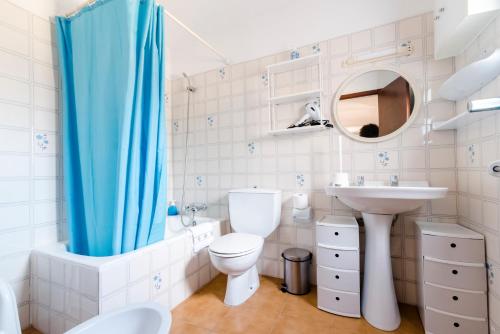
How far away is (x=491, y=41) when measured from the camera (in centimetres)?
106

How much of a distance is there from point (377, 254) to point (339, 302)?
0.39 m

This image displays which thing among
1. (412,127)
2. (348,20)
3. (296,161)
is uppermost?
(348,20)

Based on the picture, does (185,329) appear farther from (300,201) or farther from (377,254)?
(377,254)

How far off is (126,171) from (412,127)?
184cm

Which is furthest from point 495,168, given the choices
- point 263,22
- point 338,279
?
point 263,22

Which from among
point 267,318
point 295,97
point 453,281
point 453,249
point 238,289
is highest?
point 295,97

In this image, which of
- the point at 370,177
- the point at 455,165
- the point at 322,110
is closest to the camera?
the point at 455,165

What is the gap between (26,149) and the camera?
1.35 meters

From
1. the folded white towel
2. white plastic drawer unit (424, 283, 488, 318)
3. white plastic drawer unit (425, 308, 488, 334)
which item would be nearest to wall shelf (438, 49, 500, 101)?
white plastic drawer unit (424, 283, 488, 318)

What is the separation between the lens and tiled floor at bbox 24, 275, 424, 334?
1287 millimetres

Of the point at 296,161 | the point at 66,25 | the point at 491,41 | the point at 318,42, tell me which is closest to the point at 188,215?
the point at 296,161

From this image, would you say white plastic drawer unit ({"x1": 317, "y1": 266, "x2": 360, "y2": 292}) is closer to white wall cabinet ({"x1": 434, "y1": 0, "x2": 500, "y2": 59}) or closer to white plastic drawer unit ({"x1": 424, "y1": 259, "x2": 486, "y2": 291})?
white plastic drawer unit ({"x1": 424, "y1": 259, "x2": 486, "y2": 291})

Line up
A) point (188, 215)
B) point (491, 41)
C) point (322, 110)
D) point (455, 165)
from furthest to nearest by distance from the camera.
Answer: point (188, 215) → point (322, 110) → point (455, 165) → point (491, 41)

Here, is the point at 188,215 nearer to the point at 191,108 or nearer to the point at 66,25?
the point at 191,108
